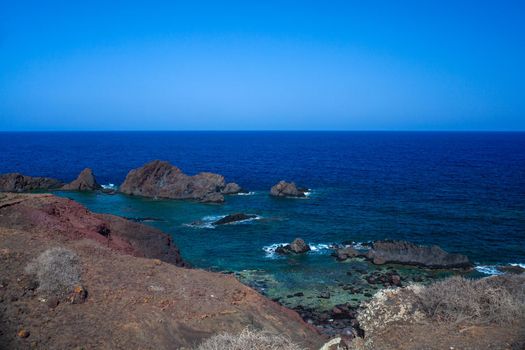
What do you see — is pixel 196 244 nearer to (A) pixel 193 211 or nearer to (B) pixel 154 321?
(A) pixel 193 211

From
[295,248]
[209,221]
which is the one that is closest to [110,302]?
[295,248]

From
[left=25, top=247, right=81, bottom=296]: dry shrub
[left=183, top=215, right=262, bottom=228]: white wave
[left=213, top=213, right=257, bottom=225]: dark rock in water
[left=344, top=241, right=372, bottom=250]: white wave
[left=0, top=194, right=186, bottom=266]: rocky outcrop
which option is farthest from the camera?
[left=213, top=213, right=257, bottom=225]: dark rock in water

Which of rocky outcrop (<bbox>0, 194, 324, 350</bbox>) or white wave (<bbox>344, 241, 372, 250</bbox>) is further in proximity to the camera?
white wave (<bbox>344, 241, 372, 250</bbox>)

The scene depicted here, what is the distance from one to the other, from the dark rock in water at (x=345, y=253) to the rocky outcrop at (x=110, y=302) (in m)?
21.3

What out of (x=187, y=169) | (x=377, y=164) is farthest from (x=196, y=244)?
(x=377, y=164)

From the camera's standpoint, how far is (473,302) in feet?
50.2

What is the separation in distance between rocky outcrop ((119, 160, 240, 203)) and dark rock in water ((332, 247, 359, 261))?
3529 cm

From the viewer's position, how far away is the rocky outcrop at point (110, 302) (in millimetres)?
14555

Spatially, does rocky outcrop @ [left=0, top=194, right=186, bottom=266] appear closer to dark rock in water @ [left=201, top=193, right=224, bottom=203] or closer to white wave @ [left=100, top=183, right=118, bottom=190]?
dark rock in water @ [left=201, top=193, right=224, bottom=203]

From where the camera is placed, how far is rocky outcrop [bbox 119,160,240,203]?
250 feet

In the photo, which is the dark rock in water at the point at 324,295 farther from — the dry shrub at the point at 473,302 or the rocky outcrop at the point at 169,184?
the rocky outcrop at the point at 169,184

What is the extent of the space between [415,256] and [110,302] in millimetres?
33112

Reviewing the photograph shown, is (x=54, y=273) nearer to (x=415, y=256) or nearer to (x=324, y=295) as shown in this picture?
(x=324, y=295)

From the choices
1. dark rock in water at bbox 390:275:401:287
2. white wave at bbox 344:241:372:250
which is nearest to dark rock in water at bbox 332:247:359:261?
white wave at bbox 344:241:372:250
